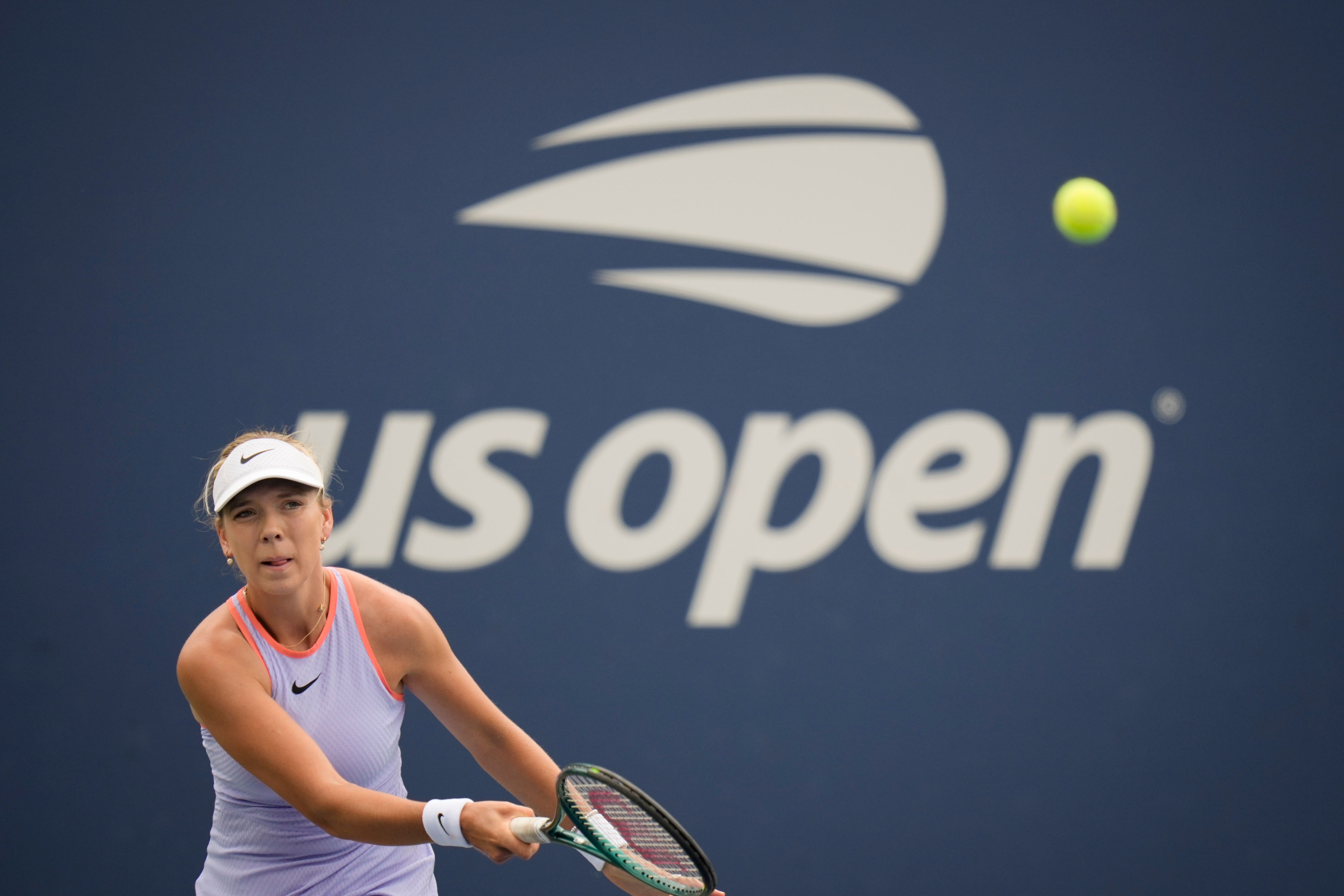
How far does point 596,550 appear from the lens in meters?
3.21

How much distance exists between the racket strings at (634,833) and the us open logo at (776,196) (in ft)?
6.22

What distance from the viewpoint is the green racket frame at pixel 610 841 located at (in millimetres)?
1432

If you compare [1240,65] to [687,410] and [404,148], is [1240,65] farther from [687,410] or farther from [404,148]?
[404,148]

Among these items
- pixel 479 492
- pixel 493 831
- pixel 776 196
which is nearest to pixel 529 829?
pixel 493 831

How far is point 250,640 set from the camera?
1.60 m

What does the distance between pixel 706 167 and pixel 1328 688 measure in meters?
2.44

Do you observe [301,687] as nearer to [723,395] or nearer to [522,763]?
[522,763]

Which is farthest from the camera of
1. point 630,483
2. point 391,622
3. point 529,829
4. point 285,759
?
point 630,483

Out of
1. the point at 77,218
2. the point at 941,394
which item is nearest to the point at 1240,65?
the point at 941,394

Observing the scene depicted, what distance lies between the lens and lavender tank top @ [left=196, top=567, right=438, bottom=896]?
1.63 metres

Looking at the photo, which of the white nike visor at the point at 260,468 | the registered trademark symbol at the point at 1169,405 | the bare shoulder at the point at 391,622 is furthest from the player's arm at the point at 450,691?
the registered trademark symbol at the point at 1169,405

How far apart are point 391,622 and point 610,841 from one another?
0.48 metres

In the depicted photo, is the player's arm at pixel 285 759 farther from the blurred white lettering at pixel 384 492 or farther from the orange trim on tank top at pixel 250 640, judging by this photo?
the blurred white lettering at pixel 384 492

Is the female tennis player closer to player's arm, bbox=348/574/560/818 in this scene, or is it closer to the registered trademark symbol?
player's arm, bbox=348/574/560/818
